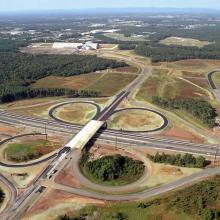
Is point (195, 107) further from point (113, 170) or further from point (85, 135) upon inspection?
point (113, 170)

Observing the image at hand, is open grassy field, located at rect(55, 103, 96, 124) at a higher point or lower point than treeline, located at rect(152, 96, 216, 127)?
lower

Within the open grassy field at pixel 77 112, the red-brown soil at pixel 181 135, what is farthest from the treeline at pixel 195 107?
the open grassy field at pixel 77 112

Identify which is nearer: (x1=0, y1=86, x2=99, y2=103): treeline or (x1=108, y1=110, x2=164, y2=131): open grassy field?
(x1=108, y1=110, x2=164, y2=131): open grassy field

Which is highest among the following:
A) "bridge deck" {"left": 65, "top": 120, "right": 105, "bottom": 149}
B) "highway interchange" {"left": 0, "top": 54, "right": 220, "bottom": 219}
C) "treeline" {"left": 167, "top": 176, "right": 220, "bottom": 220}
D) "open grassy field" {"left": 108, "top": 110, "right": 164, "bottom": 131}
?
"bridge deck" {"left": 65, "top": 120, "right": 105, "bottom": 149}

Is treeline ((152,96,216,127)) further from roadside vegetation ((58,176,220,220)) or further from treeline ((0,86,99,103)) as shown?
roadside vegetation ((58,176,220,220))

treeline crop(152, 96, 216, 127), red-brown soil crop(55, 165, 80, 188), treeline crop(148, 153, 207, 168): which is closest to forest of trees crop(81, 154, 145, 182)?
red-brown soil crop(55, 165, 80, 188)
